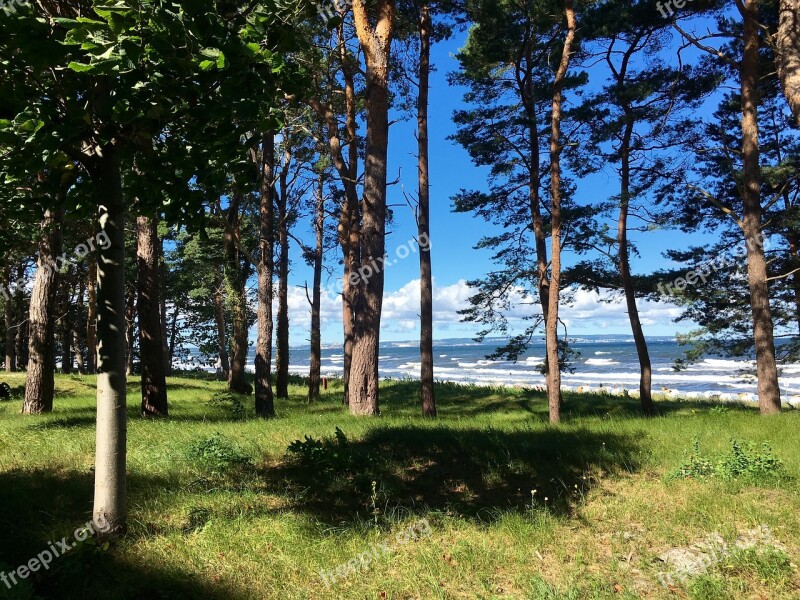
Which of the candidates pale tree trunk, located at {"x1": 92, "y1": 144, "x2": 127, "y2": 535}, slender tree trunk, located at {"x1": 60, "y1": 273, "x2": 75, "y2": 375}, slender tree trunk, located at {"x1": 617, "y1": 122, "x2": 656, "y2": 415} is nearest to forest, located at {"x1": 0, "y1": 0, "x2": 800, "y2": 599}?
pale tree trunk, located at {"x1": 92, "y1": 144, "x2": 127, "y2": 535}

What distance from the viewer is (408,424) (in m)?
8.33

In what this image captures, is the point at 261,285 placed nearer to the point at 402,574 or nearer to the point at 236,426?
the point at 236,426

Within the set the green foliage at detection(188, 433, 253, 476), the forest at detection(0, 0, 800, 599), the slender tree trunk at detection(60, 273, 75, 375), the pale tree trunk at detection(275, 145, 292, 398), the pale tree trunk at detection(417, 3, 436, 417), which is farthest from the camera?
the slender tree trunk at detection(60, 273, 75, 375)

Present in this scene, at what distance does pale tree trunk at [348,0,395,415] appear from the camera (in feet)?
32.8

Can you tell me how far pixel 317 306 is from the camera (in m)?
18.3

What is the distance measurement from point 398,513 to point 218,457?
2.50m

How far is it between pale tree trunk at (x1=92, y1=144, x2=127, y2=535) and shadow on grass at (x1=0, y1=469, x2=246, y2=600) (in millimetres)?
347

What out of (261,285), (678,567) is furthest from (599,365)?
(678,567)

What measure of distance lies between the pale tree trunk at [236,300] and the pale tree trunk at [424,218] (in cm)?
488

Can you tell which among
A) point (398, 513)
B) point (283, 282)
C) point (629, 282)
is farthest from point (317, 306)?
point (398, 513)

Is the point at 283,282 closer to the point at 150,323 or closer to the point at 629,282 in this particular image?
the point at 150,323

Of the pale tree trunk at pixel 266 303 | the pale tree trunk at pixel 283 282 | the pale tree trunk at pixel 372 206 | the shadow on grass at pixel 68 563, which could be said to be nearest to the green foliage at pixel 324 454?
the shadow on grass at pixel 68 563

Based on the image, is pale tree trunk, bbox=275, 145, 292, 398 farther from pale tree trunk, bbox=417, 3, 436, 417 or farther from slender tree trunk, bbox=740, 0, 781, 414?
slender tree trunk, bbox=740, 0, 781, 414

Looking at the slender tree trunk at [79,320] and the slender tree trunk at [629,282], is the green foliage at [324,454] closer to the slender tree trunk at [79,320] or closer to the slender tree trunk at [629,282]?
the slender tree trunk at [629,282]
